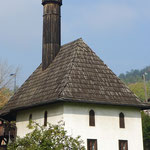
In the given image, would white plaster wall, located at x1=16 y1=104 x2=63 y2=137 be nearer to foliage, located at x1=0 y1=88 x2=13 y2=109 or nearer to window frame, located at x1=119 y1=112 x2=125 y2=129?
window frame, located at x1=119 y1=112 x2=125 y2=129

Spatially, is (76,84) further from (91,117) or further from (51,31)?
(51,31)

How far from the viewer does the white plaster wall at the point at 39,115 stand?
79.0 feet

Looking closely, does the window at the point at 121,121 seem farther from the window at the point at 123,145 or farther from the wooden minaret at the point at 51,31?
the wooden minaret at the point at 51,31

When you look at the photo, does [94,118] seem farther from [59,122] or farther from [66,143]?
[66,143]

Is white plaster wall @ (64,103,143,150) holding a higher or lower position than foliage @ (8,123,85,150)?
higher

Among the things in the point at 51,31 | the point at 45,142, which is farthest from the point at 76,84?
the point at 45,142

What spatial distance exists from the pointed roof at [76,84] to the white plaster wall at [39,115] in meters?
0.67

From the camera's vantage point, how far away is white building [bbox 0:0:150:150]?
2391cm

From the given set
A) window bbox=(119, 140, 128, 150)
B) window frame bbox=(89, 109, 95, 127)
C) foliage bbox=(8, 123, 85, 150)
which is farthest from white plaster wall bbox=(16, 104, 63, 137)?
window bbox=(119, 140, 128, 150)

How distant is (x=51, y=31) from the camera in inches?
1177

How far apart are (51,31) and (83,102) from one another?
8.55 metres

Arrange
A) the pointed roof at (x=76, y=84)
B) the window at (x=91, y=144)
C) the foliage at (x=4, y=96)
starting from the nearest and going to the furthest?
the window at (x=91, y=144)
the pointed roof at (x=76, y=84)
the foliage at (x=4, y=96)

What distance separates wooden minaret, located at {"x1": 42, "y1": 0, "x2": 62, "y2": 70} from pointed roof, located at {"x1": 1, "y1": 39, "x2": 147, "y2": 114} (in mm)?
624

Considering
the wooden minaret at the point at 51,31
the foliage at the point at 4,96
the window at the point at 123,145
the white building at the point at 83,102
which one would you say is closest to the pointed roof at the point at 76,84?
the white building at the point at 83,102
